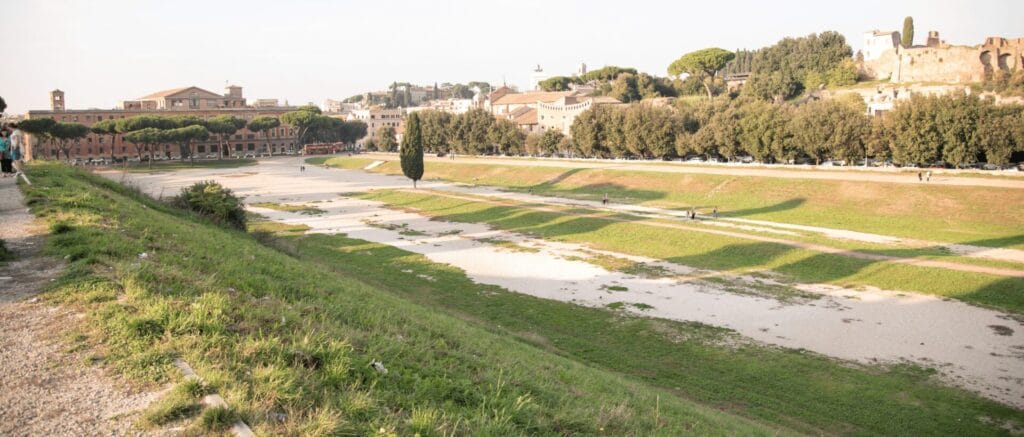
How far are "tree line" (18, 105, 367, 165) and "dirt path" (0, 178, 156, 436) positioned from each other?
78.7m

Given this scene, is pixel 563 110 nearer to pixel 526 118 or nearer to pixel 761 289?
pixel 526 118

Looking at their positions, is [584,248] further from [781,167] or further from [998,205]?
[781,167]

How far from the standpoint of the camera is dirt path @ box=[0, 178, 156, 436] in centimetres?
554

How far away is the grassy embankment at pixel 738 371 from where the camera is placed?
522 inches

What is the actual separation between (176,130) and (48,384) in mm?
102580

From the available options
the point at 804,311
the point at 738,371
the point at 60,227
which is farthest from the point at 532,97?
the point at 60,227

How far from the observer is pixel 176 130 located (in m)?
97.2

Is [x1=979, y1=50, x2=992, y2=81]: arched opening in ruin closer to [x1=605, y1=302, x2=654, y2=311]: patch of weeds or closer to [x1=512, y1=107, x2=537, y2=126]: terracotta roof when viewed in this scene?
[x1=512, y1=107, x2=537, y2=126]: terracotta roof

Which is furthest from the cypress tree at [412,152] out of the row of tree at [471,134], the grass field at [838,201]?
the row of tree at [471,134]

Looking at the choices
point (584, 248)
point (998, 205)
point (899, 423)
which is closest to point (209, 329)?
point (899, 423)

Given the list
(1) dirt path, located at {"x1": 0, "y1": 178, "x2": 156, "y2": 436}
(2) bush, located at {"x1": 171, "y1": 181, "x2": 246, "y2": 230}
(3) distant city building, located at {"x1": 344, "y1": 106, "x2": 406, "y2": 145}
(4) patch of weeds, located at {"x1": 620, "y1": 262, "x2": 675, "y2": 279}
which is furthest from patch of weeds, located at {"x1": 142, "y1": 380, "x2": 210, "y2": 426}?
(3) distant city building, located at {"x1": 344, "y1": 106, "x2": 406, "y2": 145}

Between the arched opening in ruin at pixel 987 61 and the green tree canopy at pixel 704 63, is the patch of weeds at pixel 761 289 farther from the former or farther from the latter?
the green tree canopy at pixel 704 63

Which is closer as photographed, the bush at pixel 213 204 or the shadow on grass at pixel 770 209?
the bush at pixel 213 204

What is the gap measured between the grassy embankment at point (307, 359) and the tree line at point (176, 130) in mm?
76797
